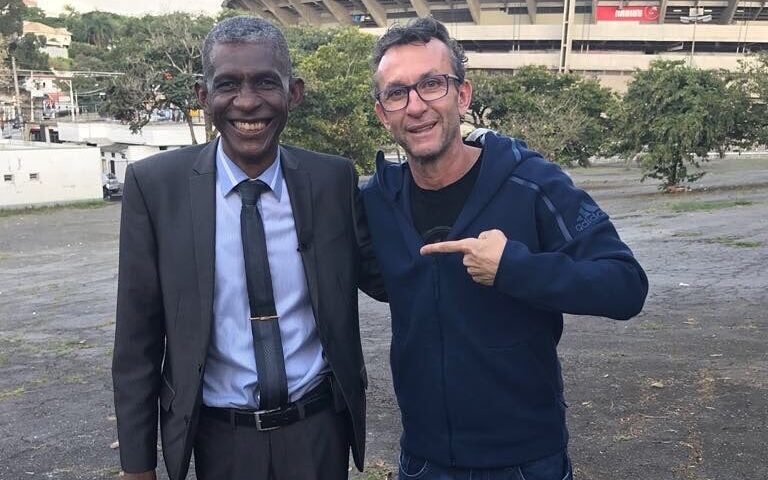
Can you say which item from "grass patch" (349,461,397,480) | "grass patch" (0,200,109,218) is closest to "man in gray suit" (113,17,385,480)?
"grass patch" (349,461,397,480)

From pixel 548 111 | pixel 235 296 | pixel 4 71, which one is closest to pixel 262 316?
pixel 235 296

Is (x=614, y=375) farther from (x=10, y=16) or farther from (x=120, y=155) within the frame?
(x=10, y=16)

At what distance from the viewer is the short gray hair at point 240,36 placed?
2172 millimetres

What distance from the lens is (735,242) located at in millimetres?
12367

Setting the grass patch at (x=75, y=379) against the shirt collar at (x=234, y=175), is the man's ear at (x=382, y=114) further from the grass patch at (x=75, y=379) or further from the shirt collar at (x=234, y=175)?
the grass patch at (x=75, y=379)

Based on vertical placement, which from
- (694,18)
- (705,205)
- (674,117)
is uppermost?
(694,18)

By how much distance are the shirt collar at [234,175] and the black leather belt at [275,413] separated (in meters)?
0.68

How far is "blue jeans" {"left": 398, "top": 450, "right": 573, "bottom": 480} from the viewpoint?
7.12 feet

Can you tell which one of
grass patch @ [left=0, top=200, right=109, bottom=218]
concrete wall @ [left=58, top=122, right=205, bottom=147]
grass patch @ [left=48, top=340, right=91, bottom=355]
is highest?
concrete wall @ [left=58, top=122, right=205, bottom=147]

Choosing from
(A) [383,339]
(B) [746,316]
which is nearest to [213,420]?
(A) [383,339]

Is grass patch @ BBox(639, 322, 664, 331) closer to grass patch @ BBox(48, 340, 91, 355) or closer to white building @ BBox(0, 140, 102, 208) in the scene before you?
grass patch @ BBox(48, 340, 91, 355)

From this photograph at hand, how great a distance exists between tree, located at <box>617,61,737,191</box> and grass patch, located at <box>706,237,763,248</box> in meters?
10.3

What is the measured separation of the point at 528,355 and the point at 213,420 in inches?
41.5

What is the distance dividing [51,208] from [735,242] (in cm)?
2380
